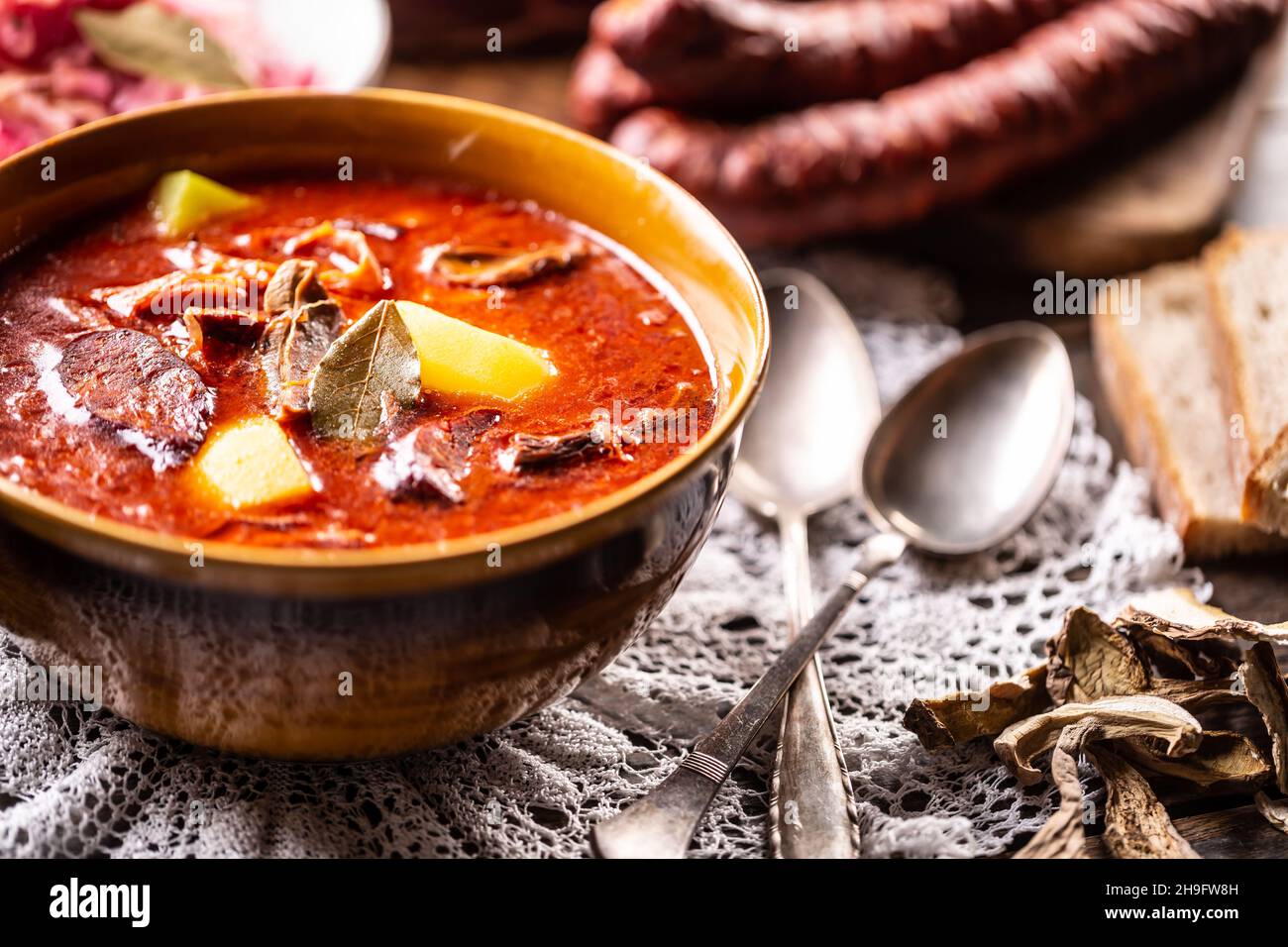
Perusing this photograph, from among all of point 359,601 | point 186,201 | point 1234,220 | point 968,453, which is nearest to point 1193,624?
point 968,453

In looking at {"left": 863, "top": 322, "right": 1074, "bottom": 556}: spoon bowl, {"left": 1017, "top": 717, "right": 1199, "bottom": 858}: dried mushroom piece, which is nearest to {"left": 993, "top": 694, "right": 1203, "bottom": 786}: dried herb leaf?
{"left": 1017, "top": 717, "right": 1199, "bottom": 858}: dried mushroom piece

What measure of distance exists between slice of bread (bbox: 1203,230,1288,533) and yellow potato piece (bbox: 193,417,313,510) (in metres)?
1.80

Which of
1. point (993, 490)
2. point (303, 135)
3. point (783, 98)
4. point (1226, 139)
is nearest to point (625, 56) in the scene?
point (783, 98)

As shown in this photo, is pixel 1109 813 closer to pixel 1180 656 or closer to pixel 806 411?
pixel 1180 656

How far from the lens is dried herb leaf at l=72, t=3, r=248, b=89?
3.21 metres

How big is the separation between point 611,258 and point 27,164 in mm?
992

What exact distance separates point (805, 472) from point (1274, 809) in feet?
3.62

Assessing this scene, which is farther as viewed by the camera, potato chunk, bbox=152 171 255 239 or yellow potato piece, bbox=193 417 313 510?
potato chunk, bbox=152 171 255 239

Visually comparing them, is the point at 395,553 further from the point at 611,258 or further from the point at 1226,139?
the point at 1226,139

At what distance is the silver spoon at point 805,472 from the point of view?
2.01m

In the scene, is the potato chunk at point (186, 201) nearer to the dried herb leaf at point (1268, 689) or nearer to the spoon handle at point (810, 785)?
the spoon handle at point (810, 785)

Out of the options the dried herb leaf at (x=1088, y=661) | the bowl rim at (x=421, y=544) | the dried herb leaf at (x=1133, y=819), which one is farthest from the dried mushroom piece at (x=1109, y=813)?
the bowl rim at (x=421, y=544)

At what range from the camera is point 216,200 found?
2.41 metres

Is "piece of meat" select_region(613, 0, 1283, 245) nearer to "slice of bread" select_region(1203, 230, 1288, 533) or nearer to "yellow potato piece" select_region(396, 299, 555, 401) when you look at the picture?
"slice of bread" select_region(1203, 230, 1288, 533)
